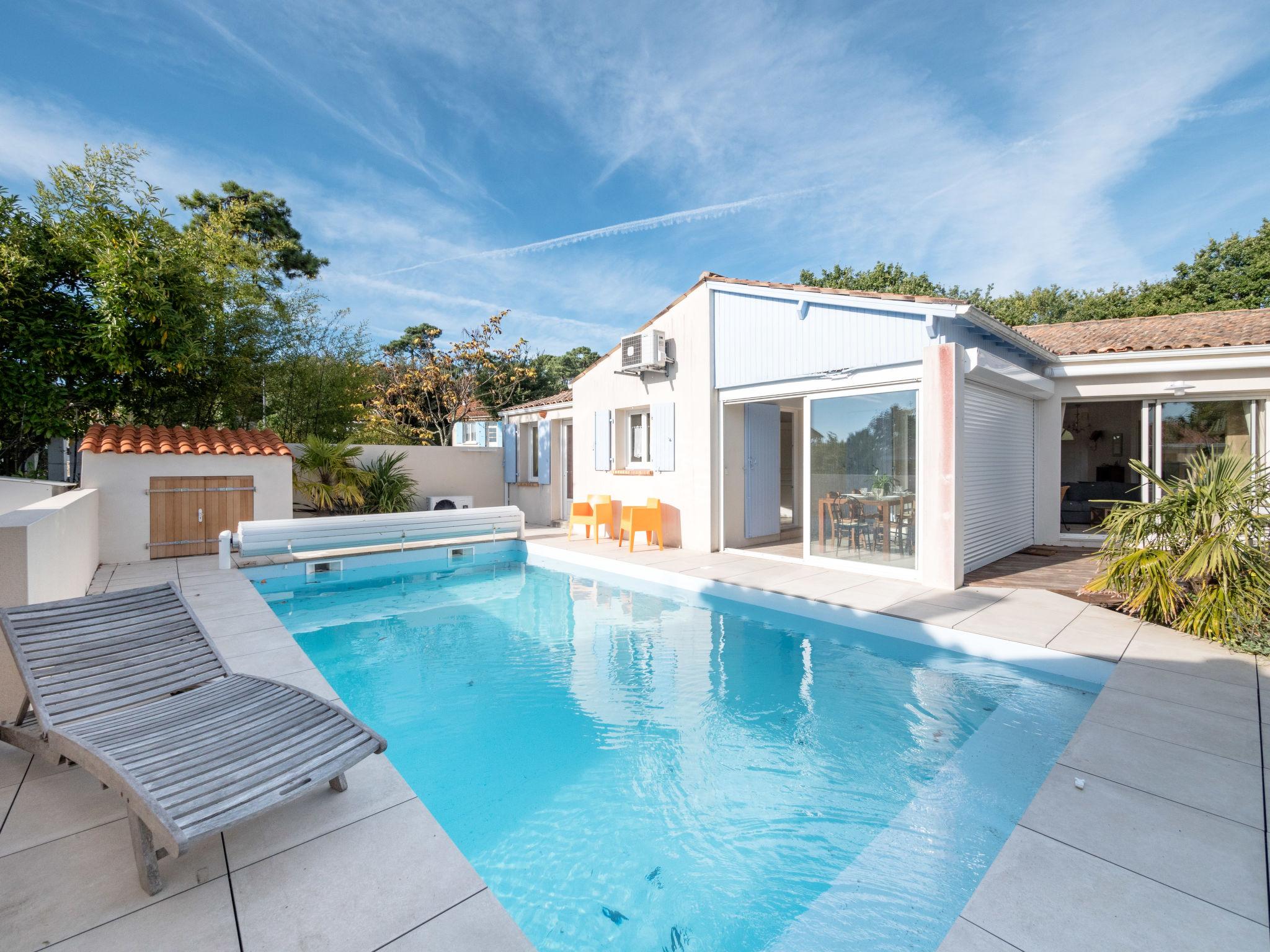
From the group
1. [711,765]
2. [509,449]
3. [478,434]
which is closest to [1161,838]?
[711,765]

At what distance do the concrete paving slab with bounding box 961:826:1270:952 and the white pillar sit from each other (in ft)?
16.4

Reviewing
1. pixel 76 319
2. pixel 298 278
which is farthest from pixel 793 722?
pixel 298 278

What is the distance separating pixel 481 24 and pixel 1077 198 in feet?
52.6

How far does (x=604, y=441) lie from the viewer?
1216 cm

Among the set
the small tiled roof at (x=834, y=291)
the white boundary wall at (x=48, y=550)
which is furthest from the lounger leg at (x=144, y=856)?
the small tiled roof at (x=834, y=291)

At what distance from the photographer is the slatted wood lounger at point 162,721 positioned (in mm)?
2115

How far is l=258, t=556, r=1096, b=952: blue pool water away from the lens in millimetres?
2561

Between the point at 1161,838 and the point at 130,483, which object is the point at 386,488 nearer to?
the point at 130,483

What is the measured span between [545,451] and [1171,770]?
13.0 meters

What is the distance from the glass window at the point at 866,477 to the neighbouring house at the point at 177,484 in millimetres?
9723

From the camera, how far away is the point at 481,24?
945cm

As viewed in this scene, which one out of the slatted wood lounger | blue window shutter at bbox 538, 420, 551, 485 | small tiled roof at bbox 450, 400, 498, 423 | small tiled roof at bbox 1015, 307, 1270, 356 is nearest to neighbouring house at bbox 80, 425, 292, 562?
blue window shutter at bbox 538, 420, 551, 485

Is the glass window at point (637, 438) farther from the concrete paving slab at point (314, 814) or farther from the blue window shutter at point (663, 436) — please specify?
the concrete paving slab at point (314, 814)

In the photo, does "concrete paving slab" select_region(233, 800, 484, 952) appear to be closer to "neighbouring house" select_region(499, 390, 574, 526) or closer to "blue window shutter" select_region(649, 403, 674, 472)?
"blue window shutter" select_region(649, 403, 674, 472)
